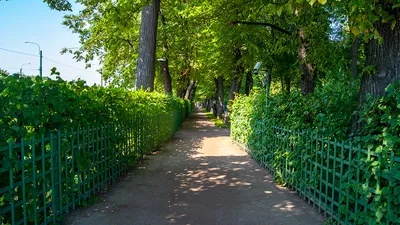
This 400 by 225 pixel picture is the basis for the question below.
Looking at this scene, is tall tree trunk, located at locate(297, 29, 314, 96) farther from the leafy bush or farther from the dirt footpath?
the leafy bush

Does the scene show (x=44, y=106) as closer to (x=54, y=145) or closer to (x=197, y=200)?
(x=54, y=145)

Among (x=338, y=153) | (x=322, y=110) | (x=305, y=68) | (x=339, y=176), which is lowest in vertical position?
(x=339, y=176)

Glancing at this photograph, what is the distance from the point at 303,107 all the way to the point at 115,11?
7715 millimetres

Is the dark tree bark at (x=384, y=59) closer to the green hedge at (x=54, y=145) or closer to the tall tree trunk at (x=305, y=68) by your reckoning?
the green hedge at (x=54, y=145)

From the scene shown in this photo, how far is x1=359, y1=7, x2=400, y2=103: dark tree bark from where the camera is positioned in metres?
4.43

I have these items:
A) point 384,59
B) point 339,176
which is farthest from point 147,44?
point 339,176

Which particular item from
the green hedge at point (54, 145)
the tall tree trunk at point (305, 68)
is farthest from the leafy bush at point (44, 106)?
the tall tree trunk at point (305, 68)

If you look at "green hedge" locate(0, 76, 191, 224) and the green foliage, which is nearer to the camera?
"green hedge" locate(0, 76, 191, 224)

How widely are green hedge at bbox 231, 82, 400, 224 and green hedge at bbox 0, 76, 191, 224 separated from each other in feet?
11.7

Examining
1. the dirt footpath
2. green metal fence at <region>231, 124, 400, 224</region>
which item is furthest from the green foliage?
the dirt footpath

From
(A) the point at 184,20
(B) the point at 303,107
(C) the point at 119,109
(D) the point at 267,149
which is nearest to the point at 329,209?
(B) the point at 303,107

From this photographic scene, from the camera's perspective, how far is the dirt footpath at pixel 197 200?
4.52 meters

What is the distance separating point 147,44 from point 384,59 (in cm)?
901

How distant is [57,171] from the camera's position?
165 inches
